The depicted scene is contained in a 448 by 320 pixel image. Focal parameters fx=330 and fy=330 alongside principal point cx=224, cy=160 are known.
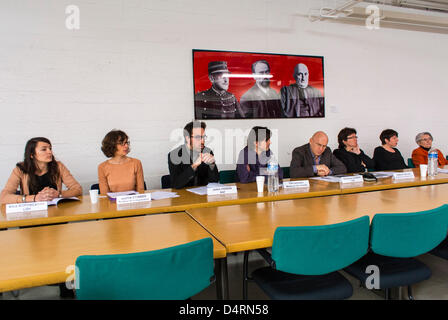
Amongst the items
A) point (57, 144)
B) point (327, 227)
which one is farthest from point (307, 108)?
point (327, 227)

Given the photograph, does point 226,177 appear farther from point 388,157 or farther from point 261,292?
point 388,157

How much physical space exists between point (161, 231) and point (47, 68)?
2.97 metres

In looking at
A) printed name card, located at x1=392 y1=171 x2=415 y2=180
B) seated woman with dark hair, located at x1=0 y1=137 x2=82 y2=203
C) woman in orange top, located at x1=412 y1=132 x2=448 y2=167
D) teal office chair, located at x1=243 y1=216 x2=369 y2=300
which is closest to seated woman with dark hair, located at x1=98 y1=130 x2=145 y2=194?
seated woman with dark hair, located at x1=0 y1=137 x2=82 y2=203

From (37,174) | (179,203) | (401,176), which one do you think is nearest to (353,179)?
(401,176)

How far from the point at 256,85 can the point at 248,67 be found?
0.27 metres

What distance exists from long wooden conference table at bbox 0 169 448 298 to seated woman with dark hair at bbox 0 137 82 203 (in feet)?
1.45

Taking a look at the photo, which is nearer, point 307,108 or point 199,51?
point 199,51

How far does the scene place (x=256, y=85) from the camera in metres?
4.66

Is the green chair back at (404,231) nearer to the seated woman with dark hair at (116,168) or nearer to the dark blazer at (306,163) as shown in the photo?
the dark blazer at (306,163)

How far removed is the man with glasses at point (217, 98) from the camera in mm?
4395

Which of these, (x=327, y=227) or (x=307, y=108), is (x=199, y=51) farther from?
(x=327, y=227)

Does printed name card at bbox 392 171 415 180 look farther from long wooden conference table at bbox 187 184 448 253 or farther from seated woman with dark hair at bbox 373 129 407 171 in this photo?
seated woman with dark hair at bbox 373 129 407 171

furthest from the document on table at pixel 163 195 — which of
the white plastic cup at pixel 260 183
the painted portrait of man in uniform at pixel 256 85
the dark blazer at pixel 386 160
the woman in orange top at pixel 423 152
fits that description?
the woman in orange top at pixel 423 152

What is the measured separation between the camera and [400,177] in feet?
10.1
